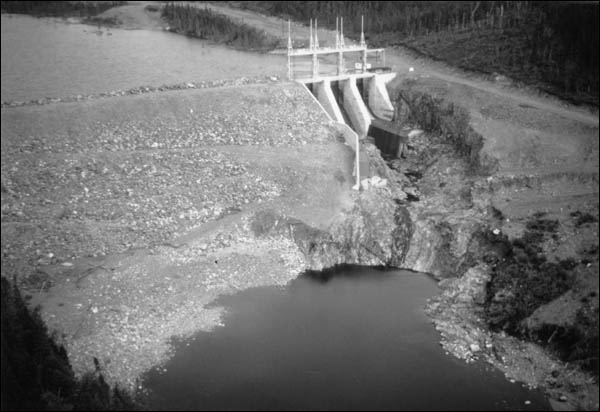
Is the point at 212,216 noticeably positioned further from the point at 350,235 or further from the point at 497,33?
the point at 497,33

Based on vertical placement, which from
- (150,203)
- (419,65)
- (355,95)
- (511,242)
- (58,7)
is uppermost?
(58,7)

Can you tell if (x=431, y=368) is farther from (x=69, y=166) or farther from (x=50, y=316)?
(x=69, y=166)

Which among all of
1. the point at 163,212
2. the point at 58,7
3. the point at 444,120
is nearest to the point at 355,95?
the point at 444,120

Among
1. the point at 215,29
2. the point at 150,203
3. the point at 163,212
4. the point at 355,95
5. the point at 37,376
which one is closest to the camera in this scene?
the point at 37,376

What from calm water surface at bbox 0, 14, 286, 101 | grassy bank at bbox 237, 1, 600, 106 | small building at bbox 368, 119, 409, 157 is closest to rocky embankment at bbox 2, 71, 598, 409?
small building at bbox 368, 119, 409, 157

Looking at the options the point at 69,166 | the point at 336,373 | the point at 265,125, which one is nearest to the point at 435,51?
the point at 265,125

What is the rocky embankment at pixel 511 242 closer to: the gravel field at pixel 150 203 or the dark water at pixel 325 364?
the dark water at pixel 325 364
